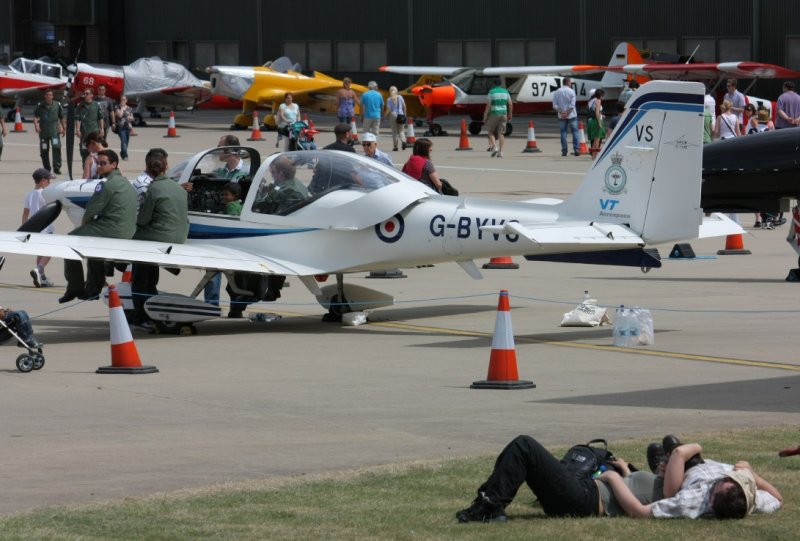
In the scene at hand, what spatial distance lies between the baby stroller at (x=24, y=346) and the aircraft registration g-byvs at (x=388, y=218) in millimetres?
1637

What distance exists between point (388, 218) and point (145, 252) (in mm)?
2513

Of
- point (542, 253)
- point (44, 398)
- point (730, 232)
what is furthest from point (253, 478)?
point (730, 232)

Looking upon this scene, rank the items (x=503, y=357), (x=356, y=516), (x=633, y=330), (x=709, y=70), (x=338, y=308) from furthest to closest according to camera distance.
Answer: (x=709, y=70) → (x=338, y=308) → (x=633, y=330) → (x=503, y=357) → (x=356, y=516)

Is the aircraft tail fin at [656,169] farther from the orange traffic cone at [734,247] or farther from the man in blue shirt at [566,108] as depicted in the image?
the man in blue shirt at [566,108]

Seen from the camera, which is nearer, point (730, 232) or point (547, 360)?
point (547, 360)

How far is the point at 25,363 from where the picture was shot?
43.0ft

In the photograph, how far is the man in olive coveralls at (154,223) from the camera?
15.9m

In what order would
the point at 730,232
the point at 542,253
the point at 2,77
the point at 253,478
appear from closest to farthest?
the point at 253,478 → the point at 542,253 → the point at 730,232 → the point at 2,77

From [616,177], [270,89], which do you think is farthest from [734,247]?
[270,89]

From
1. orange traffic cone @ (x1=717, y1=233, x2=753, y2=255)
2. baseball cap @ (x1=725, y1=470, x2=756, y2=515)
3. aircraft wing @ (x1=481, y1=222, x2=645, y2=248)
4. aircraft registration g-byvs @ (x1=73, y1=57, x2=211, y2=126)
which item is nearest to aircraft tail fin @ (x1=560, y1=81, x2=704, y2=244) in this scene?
aircraft wing @ (x1=481, y1=222, x2=645, y2=248)

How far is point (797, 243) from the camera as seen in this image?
19406mm

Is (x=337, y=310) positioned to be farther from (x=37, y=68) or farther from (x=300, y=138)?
(x=37, y=68)

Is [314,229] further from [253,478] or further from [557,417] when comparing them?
[253,478]

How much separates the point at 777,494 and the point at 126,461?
3990 millimetres
